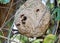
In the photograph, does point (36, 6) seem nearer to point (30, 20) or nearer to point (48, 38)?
point (30, 20)

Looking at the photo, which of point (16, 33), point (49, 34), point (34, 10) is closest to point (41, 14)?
point (34, 10)

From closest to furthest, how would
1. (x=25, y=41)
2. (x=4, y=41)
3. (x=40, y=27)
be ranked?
(x=40, y=27)
(x=25, y=41)
(x=4, y=41)

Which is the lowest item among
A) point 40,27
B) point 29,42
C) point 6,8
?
point 29,42

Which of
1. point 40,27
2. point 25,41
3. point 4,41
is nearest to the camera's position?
point 40,27

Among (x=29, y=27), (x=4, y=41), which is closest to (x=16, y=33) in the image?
(x=4, y=41)

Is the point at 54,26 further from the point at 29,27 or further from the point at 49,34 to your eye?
the point at 29,27

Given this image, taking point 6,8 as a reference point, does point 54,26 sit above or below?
below

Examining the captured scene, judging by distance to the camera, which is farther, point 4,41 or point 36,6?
point 4,41
